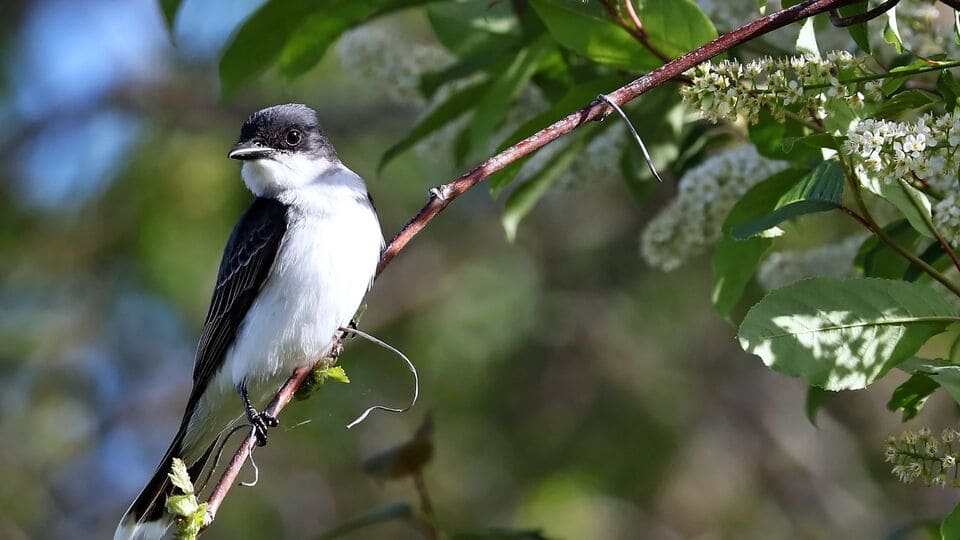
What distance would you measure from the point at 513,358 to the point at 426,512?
4.42 metres

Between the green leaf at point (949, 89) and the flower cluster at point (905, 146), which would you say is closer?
the flower cluster at point (905, 146)

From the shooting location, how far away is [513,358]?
7422mm

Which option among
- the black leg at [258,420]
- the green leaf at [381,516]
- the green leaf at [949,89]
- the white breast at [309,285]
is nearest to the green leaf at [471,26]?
the white breast at [309,285]

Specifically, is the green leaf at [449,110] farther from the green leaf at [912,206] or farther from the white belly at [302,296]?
the green leaf at [912,206]

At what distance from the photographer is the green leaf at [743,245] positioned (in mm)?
2697

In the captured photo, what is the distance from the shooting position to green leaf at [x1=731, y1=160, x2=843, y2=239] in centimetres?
213

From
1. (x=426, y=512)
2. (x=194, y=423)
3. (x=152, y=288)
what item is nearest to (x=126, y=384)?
(x=152, y=288)

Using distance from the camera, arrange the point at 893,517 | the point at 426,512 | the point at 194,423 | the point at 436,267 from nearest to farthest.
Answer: the point at 426,512
the point at 194,423
the point at 893,517
the point at 436,267

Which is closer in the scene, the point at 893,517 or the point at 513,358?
the point at 893,517

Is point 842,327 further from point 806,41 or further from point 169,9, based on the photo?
point 169,9

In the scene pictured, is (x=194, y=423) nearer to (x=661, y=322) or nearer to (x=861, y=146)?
(x=861, y=146)

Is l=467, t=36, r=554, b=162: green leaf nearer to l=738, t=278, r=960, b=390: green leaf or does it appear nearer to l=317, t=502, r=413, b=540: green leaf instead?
l=317, t=502, r=413, b=540: green leaf

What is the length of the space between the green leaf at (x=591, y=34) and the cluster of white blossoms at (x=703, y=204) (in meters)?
0.55

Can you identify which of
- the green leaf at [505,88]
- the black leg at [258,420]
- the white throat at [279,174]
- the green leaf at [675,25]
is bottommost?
the black leg at [258,420]
